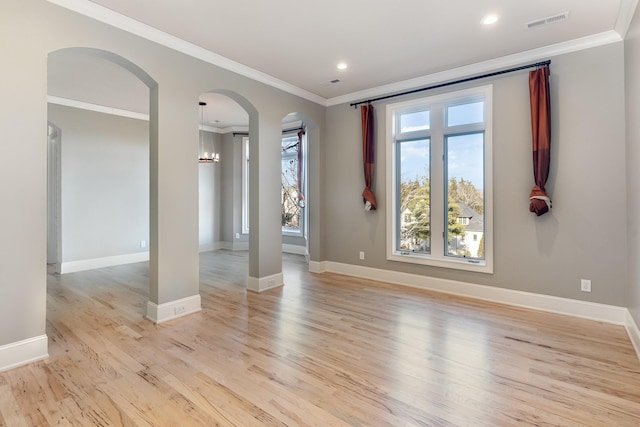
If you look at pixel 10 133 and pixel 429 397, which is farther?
pixel 10 133

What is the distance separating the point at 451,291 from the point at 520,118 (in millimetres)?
2349

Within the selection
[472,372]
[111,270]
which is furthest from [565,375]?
[111,270]

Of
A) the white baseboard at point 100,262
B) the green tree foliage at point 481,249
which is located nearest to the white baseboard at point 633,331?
the green tree foliage at point 481,249

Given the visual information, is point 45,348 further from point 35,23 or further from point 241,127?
point 241,127

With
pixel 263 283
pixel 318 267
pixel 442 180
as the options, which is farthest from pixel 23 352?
pixel 442 180

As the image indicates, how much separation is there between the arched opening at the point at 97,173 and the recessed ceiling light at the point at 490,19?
181 inches

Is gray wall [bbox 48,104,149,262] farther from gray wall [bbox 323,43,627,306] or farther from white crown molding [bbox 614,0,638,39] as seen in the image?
white crown molding [bbox 614,0,638,39]

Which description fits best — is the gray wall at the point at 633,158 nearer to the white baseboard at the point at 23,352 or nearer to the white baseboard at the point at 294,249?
the white baseboard at the point at 23,352

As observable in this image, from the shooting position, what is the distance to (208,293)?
4.35 m

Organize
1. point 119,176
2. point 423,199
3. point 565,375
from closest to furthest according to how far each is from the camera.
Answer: point 565,375, point 423,199, point 119,176

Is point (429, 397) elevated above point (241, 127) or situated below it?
below

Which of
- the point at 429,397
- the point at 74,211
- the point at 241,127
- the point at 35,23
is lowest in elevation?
the point at 429,397

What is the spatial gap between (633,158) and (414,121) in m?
2.52

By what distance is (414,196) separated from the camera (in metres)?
4.79
